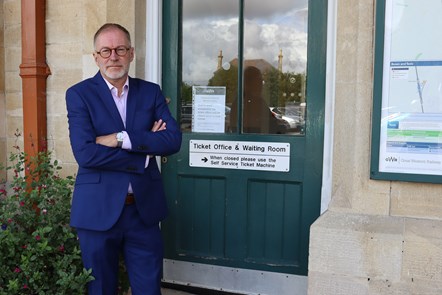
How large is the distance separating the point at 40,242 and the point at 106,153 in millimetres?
751

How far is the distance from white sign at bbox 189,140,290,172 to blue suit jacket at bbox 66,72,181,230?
0.87m

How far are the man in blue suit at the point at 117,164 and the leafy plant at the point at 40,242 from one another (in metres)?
0.19

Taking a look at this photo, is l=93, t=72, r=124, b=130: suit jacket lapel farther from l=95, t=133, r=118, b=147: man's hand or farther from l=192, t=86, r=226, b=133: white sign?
l=192, t=86, r=226, b=133: white sign

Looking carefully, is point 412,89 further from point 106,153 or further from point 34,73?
point 34,73

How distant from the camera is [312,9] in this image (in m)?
3.17

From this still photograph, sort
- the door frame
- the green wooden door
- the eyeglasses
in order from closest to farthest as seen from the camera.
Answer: the eyeglasses < the door frame < the green wooden door

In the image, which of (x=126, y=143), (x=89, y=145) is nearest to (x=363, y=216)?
(x=126, y=143)

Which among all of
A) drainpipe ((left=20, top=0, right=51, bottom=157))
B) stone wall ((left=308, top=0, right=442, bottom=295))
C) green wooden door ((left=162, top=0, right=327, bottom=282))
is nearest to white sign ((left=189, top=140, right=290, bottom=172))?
green wooden door ((left=162, top=0, right=327, bottom=282))

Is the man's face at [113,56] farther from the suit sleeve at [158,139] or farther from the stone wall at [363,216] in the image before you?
the stone wall at [363,216]

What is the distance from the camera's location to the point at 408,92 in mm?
2525

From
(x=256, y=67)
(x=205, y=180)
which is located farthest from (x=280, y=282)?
(x=256, y=67)

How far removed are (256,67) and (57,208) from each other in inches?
67.5

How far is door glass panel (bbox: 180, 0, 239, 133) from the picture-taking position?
137 inches

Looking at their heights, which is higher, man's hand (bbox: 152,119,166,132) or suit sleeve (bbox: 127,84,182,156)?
man's hand (bbox: 152,119,166,132)
